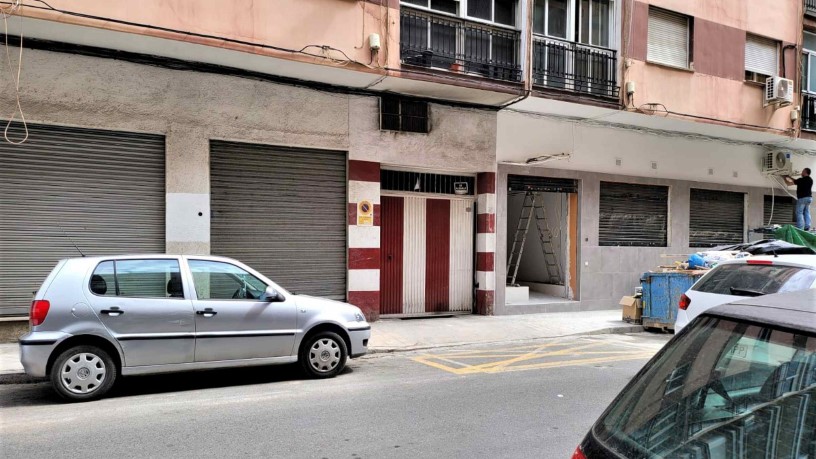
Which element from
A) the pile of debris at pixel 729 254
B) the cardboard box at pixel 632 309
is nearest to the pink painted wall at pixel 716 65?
the pile of debris at pixel 729 254

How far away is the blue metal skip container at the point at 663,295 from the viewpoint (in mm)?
10672

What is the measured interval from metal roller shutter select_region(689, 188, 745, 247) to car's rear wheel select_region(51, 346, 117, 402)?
591 inches

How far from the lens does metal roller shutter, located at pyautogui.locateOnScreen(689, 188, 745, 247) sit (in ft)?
52.3

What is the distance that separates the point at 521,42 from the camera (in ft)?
39.6

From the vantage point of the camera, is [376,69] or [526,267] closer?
[376,69]

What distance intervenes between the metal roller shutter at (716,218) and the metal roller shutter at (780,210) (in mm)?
1148

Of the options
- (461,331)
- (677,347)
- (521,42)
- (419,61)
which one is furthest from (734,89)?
(677,347)

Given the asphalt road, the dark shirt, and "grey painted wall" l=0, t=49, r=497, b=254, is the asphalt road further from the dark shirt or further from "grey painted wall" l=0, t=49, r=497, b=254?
the dark shirt

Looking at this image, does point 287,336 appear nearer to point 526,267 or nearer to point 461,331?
point 461,331

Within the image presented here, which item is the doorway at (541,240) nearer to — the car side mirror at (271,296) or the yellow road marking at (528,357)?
the yellow road marking at (528,357)

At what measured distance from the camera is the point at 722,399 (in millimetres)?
2105

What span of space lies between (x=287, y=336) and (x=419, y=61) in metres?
6.47

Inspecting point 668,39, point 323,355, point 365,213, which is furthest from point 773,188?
point 323,355

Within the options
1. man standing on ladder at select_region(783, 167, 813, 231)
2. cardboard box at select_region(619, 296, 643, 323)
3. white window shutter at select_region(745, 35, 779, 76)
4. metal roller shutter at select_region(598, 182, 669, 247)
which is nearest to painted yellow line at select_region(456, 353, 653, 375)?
cardboard box at select_region(619, 296, 643, 323)
